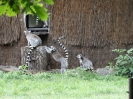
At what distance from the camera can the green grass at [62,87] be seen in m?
5.14

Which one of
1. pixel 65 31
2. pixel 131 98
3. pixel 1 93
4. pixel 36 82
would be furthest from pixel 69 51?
pixel 131 98

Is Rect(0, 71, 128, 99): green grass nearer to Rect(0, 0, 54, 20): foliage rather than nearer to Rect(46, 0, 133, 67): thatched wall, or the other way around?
Rect(46, 0, 133, 67): thatched wall

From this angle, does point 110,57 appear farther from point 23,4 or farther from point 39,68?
point 23,4

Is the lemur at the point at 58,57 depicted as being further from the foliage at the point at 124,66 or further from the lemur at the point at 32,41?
the foliage at the point at 124,66

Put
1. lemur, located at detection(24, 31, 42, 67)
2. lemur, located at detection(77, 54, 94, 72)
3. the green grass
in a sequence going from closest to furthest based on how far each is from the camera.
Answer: the green grass
lemur, located at detection(77, 54, 94, 72)
lemur, located at detection(24, 31, 42, 67)

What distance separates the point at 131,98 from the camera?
1.66m

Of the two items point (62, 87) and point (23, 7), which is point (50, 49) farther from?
point (23, 7)

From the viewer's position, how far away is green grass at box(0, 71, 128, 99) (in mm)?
5137

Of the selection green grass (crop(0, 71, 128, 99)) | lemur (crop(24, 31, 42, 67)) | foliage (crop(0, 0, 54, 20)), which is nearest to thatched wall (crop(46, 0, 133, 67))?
lemur (crop(24, 31, 42, 67))

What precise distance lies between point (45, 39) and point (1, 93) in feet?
14.2

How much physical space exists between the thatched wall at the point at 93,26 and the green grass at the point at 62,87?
71.4 inches

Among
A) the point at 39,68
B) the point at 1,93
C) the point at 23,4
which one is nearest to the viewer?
the point at 23,4

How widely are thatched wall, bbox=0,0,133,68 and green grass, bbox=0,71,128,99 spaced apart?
5.95 feet

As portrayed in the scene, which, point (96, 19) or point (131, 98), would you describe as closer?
point (131, 98)
